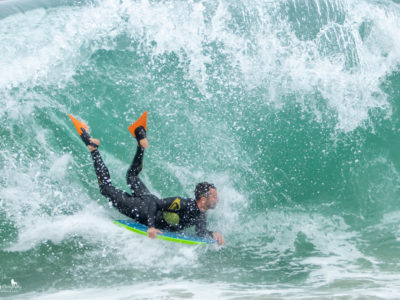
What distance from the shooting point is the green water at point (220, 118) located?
5.36 m

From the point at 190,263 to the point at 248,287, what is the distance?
904 mm

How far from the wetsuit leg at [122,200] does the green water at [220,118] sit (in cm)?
43

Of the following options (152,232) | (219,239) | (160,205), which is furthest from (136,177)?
(219,239)

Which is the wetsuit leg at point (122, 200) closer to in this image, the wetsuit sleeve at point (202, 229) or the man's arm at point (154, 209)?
the man's arm at point (154, 209)

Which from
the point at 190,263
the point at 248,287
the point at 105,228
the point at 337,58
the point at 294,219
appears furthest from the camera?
the point at 337,58

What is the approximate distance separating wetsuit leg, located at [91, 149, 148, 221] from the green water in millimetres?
434

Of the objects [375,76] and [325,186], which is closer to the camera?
[325,186]

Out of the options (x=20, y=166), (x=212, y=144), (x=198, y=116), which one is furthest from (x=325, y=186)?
(x=20, y=166)

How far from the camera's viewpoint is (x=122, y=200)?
469 cm

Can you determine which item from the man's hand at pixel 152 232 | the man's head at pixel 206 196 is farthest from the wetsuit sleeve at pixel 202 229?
the man's hand at pixel 152 232

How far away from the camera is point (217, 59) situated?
6660 mm

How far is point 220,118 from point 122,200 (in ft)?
8.01

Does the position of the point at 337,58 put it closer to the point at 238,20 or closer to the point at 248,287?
the point at 238,20

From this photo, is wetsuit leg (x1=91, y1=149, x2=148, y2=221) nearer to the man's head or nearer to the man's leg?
the man's leg
